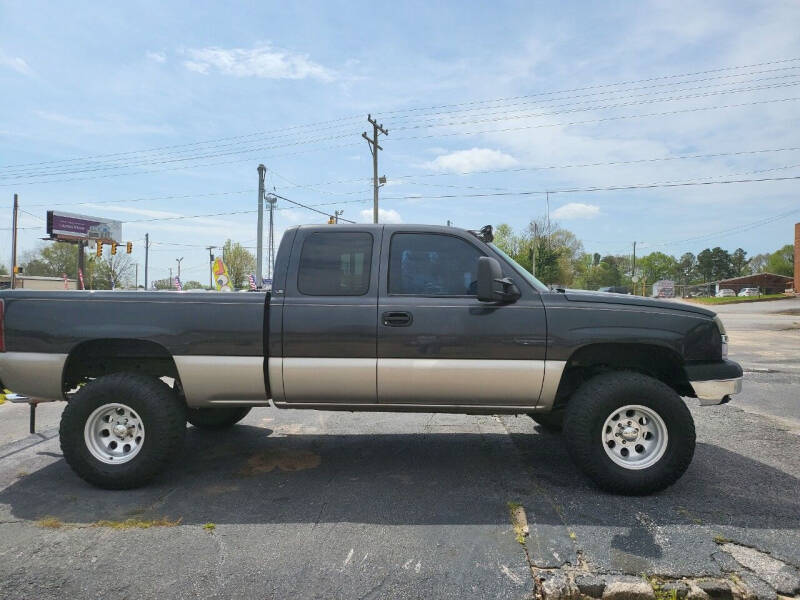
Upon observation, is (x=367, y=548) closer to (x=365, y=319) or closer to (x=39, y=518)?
(x=365, y=319)

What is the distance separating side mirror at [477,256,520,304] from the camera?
3721 millimetres

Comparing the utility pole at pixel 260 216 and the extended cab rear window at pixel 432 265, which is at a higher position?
the utility pole at pixel 260 216

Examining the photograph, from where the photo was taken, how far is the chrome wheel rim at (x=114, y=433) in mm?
3934

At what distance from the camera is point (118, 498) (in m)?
3.79

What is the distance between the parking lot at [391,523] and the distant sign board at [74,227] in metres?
55.3

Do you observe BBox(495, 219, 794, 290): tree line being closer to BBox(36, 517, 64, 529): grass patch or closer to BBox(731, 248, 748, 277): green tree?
BBox(731, 248, 748, 277): green tree

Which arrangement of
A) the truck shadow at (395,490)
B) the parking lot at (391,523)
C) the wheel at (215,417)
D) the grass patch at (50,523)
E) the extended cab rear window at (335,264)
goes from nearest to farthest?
1. the parking lot at (391,523)
2. the grass patch at (50,523)
3. the truck shadow at (395,490)
4. the extended cab rear window at (335,264)
5. the wheel at (215,417)

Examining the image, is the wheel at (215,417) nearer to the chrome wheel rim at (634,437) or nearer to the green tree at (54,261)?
the chrome wheel rim at (634,437)

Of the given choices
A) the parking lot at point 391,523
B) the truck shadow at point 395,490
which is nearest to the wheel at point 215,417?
the parking lot at point 391,523

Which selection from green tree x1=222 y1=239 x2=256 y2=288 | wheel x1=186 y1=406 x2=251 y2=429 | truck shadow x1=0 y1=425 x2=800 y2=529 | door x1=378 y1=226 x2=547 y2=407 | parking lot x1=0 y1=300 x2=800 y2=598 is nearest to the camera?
parking lot x1=0 y1=300 x2=800 y2=598

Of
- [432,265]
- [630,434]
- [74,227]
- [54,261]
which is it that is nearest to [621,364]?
[630,434]

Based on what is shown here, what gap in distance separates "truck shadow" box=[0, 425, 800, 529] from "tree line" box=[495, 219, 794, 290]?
59340 mm

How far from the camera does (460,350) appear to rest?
3.82 meters

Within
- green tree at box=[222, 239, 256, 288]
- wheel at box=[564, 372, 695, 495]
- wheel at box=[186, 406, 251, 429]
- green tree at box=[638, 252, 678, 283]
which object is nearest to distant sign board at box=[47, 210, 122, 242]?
green tree at box=[222, 239, 256, 288]
